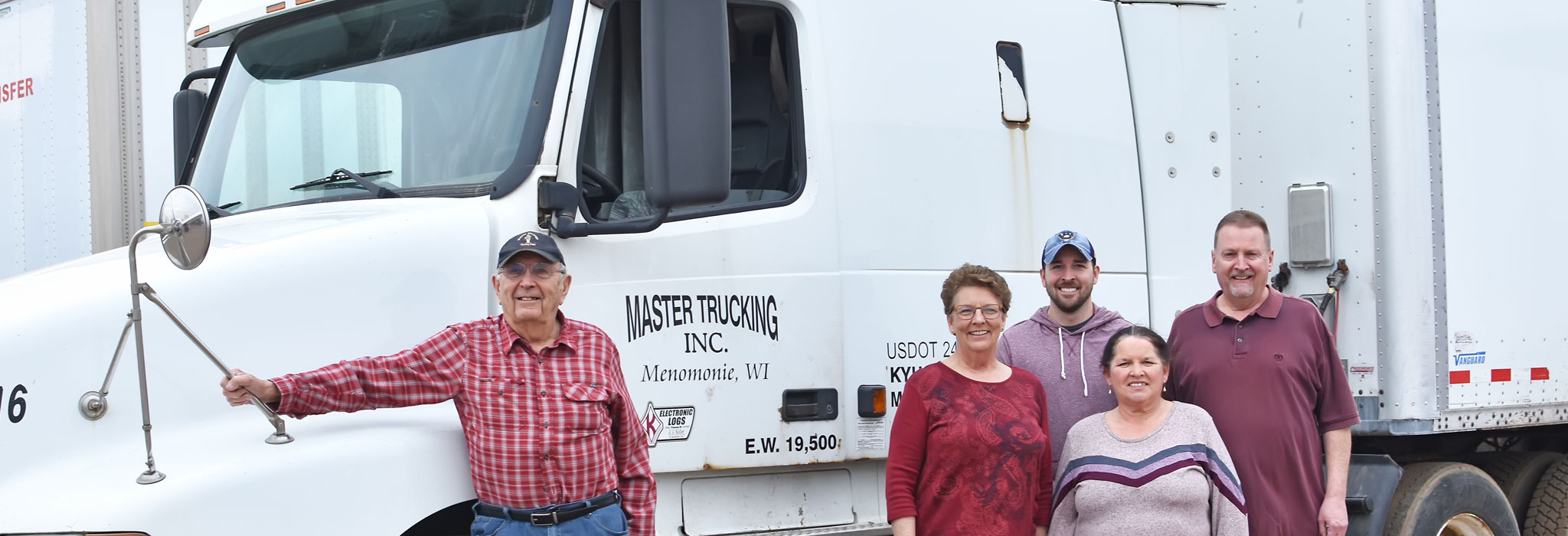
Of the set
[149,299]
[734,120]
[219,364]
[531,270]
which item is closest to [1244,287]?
[734,120]

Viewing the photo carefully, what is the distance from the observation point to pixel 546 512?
11.2ft

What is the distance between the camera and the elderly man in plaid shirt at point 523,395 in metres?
3.41

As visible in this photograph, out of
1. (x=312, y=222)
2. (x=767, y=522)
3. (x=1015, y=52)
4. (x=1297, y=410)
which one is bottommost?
(x=767, y=522)

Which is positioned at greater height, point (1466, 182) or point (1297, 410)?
point (1466, 182)

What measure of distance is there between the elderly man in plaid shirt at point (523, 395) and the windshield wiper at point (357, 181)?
623 millimetres

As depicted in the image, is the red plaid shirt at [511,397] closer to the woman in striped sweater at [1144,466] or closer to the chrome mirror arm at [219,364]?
the chrome mirror arm at [219,364]

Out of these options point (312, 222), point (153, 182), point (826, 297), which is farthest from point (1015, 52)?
point (153, 182)

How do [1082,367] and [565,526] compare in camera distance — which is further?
[1082,367]

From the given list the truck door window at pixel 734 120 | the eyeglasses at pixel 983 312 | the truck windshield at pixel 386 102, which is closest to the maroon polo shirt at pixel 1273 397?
the eyeglasses at pixel 983 312

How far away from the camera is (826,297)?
434 cm

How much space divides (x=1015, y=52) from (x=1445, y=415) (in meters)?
2.08

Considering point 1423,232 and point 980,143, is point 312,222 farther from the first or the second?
point 1423,232

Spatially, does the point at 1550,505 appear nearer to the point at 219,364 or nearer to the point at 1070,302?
the point at 1070,302

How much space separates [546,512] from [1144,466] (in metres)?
1.51
